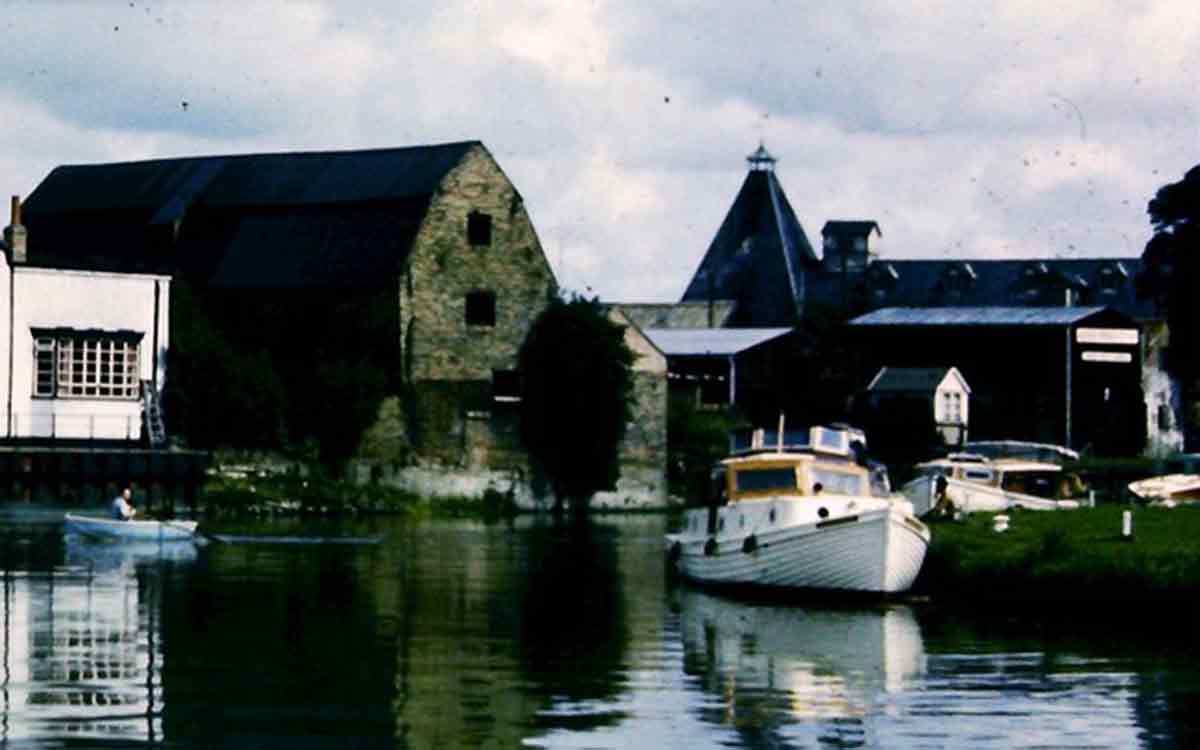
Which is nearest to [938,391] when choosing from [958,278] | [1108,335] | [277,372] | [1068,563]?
[1108,335]

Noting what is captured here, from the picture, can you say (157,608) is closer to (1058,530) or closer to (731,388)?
(1058,530)

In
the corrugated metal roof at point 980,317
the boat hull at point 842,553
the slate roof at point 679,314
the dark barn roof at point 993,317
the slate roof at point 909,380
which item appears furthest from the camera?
the slate roof at point 679,314

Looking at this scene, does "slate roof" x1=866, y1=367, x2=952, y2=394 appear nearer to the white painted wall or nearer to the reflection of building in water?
the white painted wall

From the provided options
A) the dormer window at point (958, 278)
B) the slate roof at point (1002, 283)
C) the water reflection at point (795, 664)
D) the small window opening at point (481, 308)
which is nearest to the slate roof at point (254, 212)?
the small window opening at point (481, 308)

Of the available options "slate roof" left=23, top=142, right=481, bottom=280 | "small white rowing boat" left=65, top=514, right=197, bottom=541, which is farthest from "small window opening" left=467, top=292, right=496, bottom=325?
"small white rowing boat" left=65, top=514, right=197, bottom=541

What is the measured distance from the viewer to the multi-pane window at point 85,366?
96812 mm

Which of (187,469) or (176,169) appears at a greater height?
(176,169)

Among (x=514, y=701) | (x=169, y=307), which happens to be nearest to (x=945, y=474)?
(x=169, y=307)

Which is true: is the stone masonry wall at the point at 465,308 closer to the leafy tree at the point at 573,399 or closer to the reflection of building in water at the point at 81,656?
the leafy tree at the point at 573,399

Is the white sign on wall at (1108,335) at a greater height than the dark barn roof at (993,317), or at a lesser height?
lesser

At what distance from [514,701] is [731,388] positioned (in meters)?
102

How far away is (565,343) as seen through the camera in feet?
374

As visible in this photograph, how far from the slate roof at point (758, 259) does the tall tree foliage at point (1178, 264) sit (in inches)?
2375

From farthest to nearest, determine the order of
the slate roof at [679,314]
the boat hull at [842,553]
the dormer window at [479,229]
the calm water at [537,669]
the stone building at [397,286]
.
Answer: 1. the slate roof at [679,314]
2. the dormer window at [479,229]
3. the stone building at [397,286]
4. the boat hull at [842,553]
5. the calm water at [537,669]
